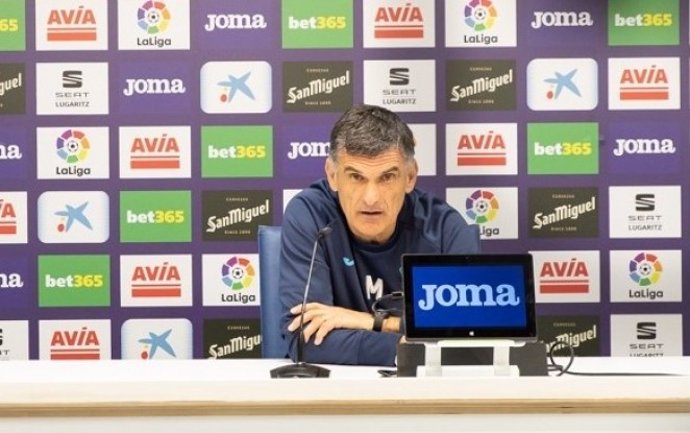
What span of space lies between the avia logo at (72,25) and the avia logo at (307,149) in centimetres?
90

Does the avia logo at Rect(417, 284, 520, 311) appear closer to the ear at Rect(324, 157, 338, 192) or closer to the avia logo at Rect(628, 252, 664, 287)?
the ear at Rect(324, 157, 338, 192)

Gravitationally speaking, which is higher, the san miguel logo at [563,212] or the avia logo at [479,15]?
the avia logo at [479,15]

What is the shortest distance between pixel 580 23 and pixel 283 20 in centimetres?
118

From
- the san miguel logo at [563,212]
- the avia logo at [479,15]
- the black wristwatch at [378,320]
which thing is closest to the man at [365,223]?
the black wristwatch at [378,320]

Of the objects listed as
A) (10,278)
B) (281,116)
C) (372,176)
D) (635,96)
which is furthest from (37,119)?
(635,96)

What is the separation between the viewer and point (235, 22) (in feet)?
11.6

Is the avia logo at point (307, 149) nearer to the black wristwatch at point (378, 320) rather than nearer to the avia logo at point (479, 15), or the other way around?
the avia logo at point (479, 15)

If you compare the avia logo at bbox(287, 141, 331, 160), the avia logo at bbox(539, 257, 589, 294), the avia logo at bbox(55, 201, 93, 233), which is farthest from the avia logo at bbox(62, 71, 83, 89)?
the avia logo at bbox(539, 257, 589, 294)

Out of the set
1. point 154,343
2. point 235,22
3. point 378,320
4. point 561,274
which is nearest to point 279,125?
point 235,22

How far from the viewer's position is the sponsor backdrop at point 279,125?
3.52 metres

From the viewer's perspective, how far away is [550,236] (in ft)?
11.6

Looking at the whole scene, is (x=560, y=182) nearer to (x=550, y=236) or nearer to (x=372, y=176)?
(x=550, y=236)

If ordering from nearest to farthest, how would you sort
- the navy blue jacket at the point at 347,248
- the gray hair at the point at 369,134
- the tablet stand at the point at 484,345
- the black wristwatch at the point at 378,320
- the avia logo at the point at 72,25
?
the tablet stand at the point at 484,345
the black wristwatch at the point at 378,320
the navy blue jacket at the point at 347,248
the gray hair at the point at 369,134
the avia logo at the point at 72,25

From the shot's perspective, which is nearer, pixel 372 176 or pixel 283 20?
pixel 372 176
